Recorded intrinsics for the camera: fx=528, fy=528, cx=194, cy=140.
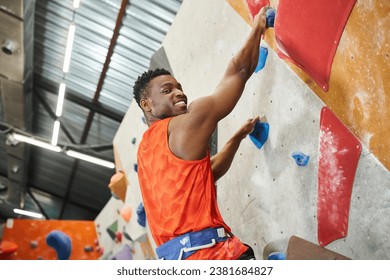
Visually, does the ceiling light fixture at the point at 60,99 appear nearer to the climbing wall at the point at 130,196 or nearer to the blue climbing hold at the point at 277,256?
the climbing wall at the point at 130,196

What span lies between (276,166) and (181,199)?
465 mm

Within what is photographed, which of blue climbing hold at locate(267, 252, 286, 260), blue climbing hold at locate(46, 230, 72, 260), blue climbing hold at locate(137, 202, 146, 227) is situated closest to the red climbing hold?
blue climbing hold at locate(267, 252, 286, 260)

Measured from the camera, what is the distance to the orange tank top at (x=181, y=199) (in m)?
1.81

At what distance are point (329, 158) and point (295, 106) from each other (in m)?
0.28

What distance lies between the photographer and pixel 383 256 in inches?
62.8

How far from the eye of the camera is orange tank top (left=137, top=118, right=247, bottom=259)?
181 centimetres

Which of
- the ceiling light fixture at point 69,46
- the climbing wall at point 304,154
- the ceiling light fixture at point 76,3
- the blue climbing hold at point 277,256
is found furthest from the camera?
the ceiling light fixture at point 69,46

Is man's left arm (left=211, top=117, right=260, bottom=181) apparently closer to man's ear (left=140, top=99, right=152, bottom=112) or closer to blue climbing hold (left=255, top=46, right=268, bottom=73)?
blue climbing hold (left=255, top=46, right=268, bottom=73)

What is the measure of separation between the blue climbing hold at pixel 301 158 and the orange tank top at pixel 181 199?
331 millimetres

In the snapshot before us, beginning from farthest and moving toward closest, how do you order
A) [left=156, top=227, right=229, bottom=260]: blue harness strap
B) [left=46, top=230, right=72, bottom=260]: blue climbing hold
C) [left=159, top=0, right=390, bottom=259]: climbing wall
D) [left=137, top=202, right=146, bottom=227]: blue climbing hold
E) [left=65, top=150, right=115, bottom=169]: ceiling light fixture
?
[left=65, top=150, right=115, bottom=169]: ceiling light fixture → [left=46, top=230, right=72, bottom=260]: blue climbing hold → [left=137, top=202, right=146, bottom=227]: blue climbing hold → [left=156, top=227, right=229, bottom=260]: blue harness strap → [left=159, top=0, right=390, bottom=259]: climbing wall

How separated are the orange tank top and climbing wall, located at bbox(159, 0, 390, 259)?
0.32 meters

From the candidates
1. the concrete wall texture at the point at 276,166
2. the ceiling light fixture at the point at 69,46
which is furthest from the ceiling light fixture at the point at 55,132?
the concrete wall texture at the point at 276,166
